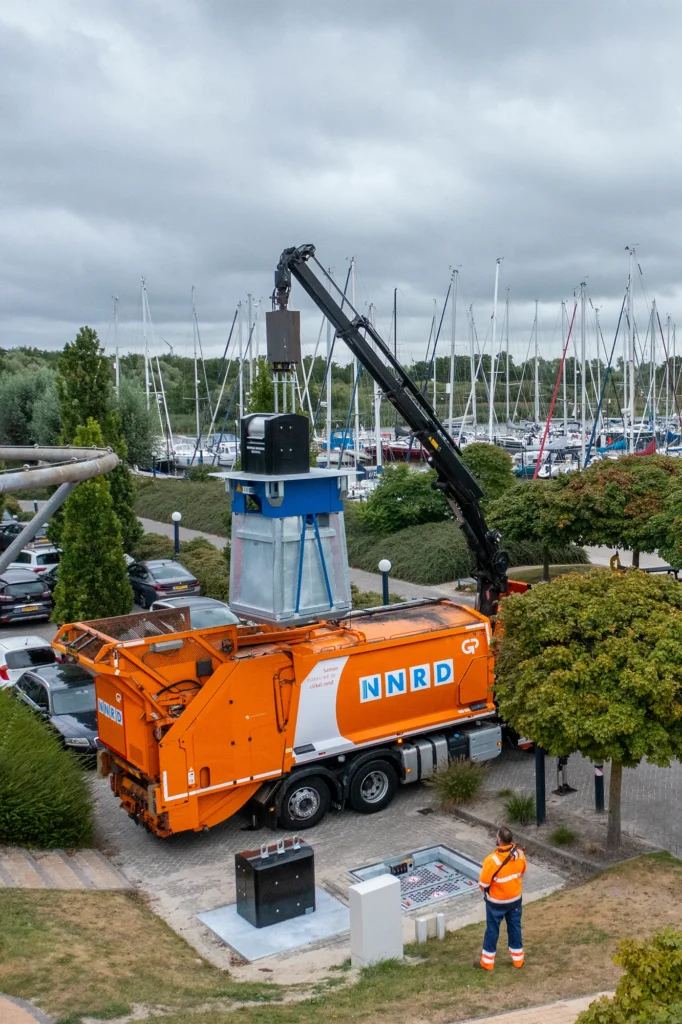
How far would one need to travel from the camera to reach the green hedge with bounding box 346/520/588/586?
29.2 m

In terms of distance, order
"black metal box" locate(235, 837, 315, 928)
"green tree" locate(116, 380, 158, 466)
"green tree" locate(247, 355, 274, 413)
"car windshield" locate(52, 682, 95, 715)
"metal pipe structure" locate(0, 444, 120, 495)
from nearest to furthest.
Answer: "metal pipe structure" locate(0, 444, 120, 495) < "black metal box" locate(235, 837, 315, 928) < "car windshield" locate(52, 682, 95, 715) < "green tree" locate(247, 355, 274, 413) < "green tree" locate(116, 380, 158, 466)

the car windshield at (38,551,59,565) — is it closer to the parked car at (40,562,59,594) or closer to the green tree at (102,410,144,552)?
the parked car at (40,562,59,594)

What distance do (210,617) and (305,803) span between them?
800cm

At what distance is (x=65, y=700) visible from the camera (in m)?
16.0

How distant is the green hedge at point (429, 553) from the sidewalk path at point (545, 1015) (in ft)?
68.9

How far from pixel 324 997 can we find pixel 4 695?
282 inches

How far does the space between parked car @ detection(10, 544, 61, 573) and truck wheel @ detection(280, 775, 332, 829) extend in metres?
18.0

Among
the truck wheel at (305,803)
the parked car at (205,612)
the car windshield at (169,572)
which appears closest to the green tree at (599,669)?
the truck wheel at (305,803)

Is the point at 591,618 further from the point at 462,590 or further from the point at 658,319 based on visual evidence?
the point at 658,319

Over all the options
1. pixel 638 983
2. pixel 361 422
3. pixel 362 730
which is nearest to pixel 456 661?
pixel 362 730

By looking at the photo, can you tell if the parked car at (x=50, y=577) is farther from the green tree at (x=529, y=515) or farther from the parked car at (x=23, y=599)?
the green tree at (x=529, y=515)

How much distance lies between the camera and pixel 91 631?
40.7 ft

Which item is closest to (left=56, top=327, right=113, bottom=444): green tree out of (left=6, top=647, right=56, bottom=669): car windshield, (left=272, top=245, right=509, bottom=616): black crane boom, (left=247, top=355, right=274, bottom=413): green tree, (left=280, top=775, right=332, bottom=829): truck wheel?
(left=247, top=355, right=274, bottom=413): green tree

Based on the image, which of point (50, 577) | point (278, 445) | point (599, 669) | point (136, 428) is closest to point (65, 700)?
point (278, 445)
